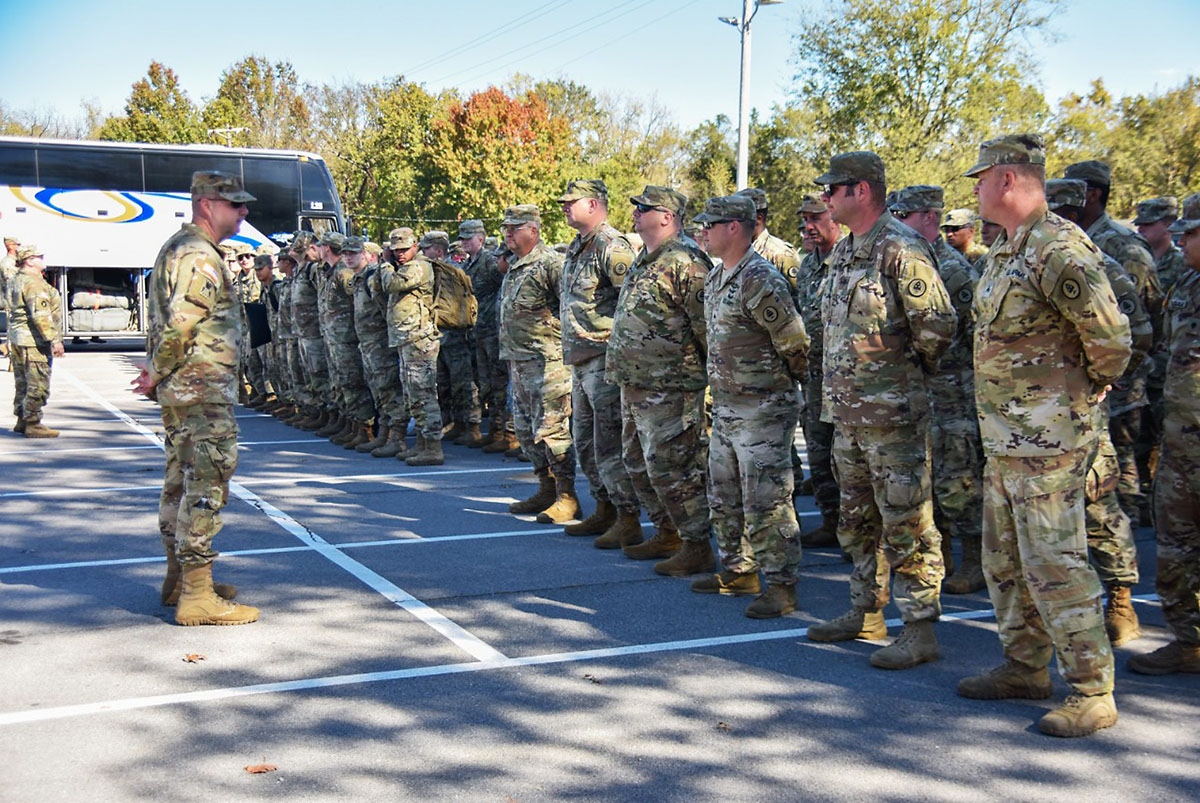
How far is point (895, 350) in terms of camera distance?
495 centimetres

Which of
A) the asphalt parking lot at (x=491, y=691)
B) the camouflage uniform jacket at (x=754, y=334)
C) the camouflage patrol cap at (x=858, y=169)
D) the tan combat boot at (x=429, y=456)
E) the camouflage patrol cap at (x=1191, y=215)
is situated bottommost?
the asphalt parking lot at (x=491, y=691)

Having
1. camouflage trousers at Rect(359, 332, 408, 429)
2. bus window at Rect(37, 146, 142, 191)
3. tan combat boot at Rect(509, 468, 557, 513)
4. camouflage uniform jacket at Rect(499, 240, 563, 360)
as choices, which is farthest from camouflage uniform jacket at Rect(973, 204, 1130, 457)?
bus window at Rect(37, 146, 142, 191)

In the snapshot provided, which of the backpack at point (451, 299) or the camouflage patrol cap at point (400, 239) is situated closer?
the camouflage patrol cap at point (400, 239)

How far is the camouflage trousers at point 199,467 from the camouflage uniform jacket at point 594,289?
246 cm

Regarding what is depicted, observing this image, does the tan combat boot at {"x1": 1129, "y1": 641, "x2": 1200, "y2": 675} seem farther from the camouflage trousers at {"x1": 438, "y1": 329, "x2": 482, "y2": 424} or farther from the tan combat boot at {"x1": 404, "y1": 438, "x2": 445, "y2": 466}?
the camouflage trousers at {"x1": 438, "y1": 329, "x2": 482, "y2": 424}

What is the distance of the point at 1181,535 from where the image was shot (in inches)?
193

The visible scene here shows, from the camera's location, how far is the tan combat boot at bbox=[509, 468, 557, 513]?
852 cm

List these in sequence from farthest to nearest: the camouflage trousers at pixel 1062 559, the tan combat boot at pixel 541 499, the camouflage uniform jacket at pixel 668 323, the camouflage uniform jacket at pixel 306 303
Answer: the camouflage uniform jacket at pixel 306 303 → the tan combat boot at pixel 541 499 → the camouflage uniform jacket at pixel 668 323 → the camouflage trousers at pixel 1062 559

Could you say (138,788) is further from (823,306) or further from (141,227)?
(141,227)

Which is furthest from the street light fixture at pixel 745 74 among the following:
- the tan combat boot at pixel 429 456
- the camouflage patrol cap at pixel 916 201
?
the camouflage patrol cap at pixel 916 201

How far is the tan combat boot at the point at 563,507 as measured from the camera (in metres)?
8.16

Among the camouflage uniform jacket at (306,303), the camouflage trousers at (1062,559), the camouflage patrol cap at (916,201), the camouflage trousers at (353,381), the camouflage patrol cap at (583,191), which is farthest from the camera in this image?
the camouflage uniform jacket at (306,303)

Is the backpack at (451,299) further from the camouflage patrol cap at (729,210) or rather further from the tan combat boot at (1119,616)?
the tan combat boot at (1119,616)

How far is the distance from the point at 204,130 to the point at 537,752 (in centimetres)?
4849
